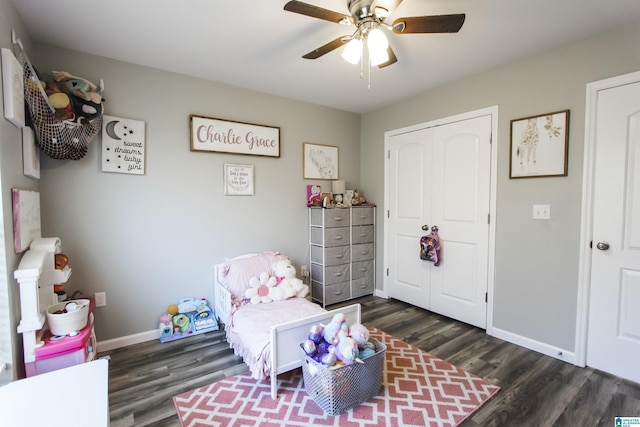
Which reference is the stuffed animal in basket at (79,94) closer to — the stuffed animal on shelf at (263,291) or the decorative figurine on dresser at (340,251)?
the stuffed animal on shelf at (263,291)

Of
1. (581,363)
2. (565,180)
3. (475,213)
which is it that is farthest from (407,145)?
(581,363)

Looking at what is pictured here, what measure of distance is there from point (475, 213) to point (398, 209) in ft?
2.99

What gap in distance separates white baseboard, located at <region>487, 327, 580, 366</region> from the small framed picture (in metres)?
2.74

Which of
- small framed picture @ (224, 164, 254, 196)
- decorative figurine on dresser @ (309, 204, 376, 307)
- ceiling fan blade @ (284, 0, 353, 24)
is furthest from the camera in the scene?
decorative figurine on dresser @ (309, 204, 376, 307)

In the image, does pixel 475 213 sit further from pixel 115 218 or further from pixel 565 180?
pixel 115 218

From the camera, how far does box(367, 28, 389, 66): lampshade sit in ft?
5.13

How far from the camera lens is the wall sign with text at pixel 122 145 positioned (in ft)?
7.85

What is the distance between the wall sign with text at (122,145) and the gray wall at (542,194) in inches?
116

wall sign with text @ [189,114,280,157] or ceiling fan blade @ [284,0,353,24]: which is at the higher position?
ceiling fan blade @ [284,0,353,24]

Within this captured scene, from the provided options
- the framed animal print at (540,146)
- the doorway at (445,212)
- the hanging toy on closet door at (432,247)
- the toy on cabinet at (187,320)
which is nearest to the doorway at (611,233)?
the framed animal print at (540,146)

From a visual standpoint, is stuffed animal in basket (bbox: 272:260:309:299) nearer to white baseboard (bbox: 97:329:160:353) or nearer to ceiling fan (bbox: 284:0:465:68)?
white baseboard (bbox: 97:329:160:353)

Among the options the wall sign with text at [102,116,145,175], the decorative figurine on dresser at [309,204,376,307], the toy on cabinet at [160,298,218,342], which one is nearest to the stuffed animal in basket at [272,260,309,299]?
the decorative figurine on dresser at [309,204,376,307]

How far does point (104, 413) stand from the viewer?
0.91 metres

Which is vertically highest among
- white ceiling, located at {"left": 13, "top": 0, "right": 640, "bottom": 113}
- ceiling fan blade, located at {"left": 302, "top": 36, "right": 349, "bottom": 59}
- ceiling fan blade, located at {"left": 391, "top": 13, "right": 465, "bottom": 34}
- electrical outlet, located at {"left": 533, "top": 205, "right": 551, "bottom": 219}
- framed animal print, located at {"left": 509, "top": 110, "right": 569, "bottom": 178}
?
white ceiling, located at {"left": 13, "top": 0, "right": 640, "bottom": 113}
